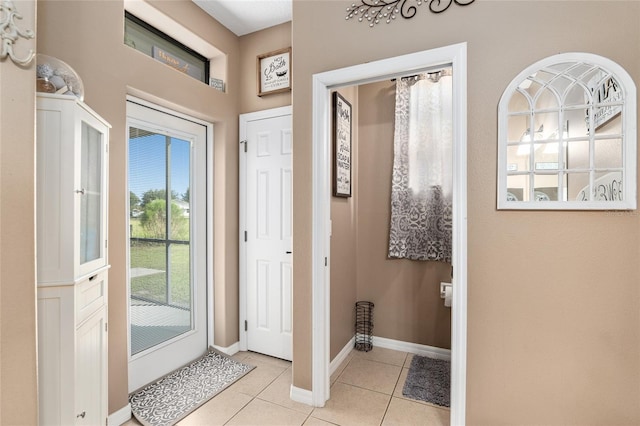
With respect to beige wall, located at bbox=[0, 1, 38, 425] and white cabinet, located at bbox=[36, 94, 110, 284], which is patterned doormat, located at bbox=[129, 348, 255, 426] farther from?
white cabinet, located at bbox=[36, 94, 110, 284]

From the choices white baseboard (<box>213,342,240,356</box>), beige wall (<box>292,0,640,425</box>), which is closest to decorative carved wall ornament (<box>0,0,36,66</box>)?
beige wall (<box>292,0,640,425</box>)

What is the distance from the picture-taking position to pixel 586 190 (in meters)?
1.45

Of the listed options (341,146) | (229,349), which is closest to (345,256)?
(341,146)

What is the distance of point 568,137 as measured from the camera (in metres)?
1.48

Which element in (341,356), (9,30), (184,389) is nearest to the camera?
(9,30)

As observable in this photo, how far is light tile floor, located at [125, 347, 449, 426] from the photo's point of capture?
1.90 metres

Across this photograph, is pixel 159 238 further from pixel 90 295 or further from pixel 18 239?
pixel 18 239

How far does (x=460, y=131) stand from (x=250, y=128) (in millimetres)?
1854

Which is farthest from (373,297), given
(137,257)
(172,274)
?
(137,257)

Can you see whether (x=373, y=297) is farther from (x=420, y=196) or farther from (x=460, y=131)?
(x=460, y=131)

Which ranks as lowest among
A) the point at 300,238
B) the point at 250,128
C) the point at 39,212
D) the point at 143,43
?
the point at 300,238

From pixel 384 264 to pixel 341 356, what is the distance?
0.92 metres

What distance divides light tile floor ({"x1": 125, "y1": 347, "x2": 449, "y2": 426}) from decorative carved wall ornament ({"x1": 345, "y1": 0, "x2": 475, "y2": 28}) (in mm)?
2418

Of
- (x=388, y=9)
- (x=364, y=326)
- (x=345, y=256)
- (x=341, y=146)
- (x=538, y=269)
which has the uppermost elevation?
(x=388, y=9)
